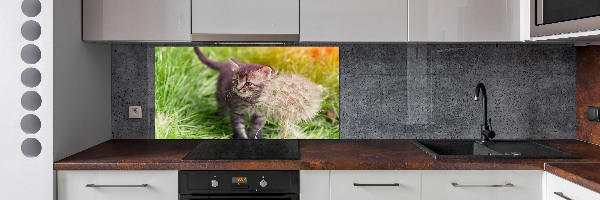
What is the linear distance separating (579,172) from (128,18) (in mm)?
2027

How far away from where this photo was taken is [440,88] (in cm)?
285

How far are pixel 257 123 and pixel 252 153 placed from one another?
1.73 feet

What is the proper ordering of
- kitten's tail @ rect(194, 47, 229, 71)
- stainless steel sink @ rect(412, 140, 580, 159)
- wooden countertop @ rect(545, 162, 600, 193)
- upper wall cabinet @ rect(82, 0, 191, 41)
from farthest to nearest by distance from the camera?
kitten's tail @ rect(194, 47, 229, 71), stainless steel sink @ rect(412, 140, 580, 159), upper wall cabinet @ rect(82, 0, 191, 41), wooden countertop @ rect(545, 162, 600, 193)

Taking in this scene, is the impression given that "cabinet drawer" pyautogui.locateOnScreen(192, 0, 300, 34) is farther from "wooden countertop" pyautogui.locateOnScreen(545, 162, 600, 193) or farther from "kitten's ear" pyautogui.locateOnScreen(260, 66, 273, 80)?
"wooden countertop" pyautogui.locateOnScreen(545, 162, 600, 193)

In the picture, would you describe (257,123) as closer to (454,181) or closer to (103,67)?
(103,67)

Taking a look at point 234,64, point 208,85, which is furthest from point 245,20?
point 208,85

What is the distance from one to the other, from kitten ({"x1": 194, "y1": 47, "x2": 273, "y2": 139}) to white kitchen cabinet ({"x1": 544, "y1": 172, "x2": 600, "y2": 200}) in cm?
146

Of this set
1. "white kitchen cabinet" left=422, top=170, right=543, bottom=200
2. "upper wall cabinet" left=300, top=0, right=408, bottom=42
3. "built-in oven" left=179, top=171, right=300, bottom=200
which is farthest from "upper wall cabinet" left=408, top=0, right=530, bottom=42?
"built-in oven" left=179, top=171, right=300, bottom=200

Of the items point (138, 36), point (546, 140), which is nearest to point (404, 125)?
point (546, 140)

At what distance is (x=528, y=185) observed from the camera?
214 cm

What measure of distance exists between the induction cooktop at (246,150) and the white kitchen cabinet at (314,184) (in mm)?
98
